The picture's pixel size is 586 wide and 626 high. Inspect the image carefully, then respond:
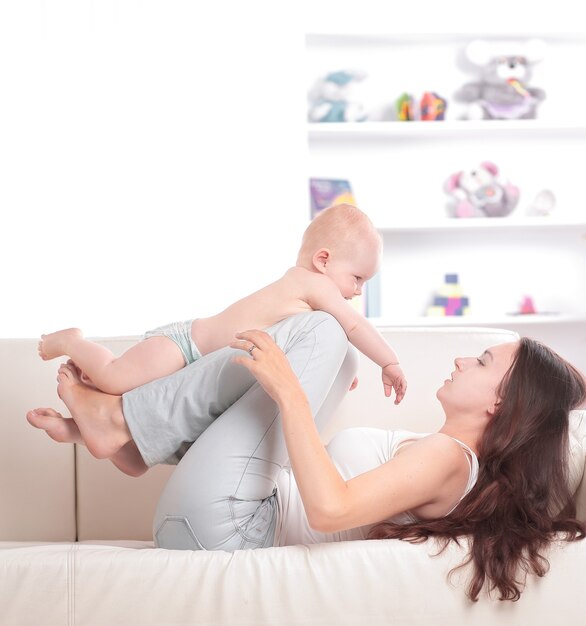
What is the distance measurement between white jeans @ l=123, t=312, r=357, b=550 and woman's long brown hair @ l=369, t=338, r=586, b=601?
218mm

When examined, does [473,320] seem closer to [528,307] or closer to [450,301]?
[450,301]

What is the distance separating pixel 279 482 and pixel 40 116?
2.74 metres

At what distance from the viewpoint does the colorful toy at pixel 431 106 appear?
3.99 meters

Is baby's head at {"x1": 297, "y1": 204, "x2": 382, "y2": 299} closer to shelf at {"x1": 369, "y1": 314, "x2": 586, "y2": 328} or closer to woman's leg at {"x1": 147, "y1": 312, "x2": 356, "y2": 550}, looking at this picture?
woman's leg at {"x1": 147, "y1": 312, "x2": 356, "y2": 550}

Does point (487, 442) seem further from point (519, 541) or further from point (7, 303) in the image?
point (7, 303)

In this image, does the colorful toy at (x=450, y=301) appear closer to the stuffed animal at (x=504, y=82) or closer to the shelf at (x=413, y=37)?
the stuffed animal at (x=504, y=82)

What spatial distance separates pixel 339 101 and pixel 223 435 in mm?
2816

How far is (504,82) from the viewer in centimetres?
405

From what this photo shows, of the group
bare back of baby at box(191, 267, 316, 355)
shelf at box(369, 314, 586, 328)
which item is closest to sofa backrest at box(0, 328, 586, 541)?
bare back of baby at box(191, 267, 316, 355)

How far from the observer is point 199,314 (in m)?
3.98

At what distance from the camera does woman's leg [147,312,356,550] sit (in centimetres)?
146

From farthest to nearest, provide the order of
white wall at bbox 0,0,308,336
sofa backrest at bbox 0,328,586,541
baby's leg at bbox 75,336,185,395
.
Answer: white wall at bbox 0,0,308,336 → sofa backrest at bbox 0,328,586,541 → baby's leg at bbox 75,336,185,395

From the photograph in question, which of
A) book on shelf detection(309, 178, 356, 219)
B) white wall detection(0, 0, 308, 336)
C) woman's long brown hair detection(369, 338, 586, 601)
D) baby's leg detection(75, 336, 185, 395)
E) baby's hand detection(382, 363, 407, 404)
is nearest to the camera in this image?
woman's long brown hair detection(369, 338, 586, 601)

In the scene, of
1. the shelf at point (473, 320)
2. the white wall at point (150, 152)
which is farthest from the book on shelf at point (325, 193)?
the shelf at point (473, 320)
